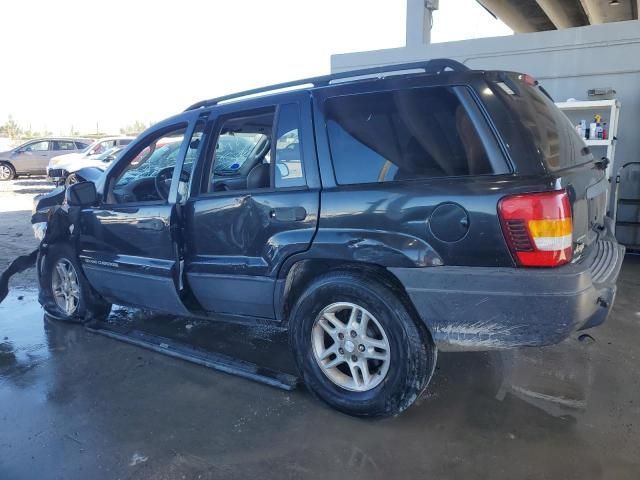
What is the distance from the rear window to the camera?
2.60 meters

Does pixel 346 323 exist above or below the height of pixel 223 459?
above

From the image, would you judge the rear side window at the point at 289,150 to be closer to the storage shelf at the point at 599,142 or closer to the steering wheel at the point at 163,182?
the steering wheel at the point at 163,182

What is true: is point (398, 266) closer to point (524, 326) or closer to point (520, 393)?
point (524, 326)

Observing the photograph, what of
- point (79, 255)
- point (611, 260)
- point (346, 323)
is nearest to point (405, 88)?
point (346, 323)

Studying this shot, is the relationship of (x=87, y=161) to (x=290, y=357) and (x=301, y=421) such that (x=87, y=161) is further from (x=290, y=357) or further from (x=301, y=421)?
(x=301, y=421)

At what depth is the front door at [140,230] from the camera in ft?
12.2

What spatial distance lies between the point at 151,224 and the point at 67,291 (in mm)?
1590

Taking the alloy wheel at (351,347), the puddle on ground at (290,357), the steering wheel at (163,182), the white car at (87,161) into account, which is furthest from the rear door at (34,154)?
the alloy wheel at (351,347)

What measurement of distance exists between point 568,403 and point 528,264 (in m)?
1.20

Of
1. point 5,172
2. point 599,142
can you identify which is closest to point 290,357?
point 599,142

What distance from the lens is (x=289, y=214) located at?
121 inches

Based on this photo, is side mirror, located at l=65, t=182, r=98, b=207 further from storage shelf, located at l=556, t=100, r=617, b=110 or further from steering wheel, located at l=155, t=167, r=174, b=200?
storage shelf, located at l=556, t=100, r=617, b=110

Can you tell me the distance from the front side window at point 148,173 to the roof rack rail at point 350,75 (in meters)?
0.57

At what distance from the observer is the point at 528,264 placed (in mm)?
2459
